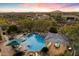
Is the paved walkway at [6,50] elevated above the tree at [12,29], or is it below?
below

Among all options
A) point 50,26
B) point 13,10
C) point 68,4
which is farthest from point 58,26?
point 13,10

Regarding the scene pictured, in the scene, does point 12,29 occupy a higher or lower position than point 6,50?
higher

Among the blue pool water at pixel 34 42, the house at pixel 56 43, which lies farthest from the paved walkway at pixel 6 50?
the house at pixel 56 43

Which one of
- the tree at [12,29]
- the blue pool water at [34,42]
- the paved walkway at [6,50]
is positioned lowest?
the paved walkway at [6,50]

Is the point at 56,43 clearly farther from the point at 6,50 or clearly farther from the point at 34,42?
the point at 6,50

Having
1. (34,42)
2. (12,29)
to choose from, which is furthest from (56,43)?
(12,29)

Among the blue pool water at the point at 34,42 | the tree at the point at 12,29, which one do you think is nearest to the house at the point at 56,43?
the blue pool water at the point at 34,42

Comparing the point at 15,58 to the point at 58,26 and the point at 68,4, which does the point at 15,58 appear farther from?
the point at 68,4

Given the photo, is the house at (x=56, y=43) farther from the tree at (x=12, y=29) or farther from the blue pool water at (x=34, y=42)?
the tree at (x=12, y=29)

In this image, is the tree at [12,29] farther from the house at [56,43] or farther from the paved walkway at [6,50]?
the house at [56,43]
